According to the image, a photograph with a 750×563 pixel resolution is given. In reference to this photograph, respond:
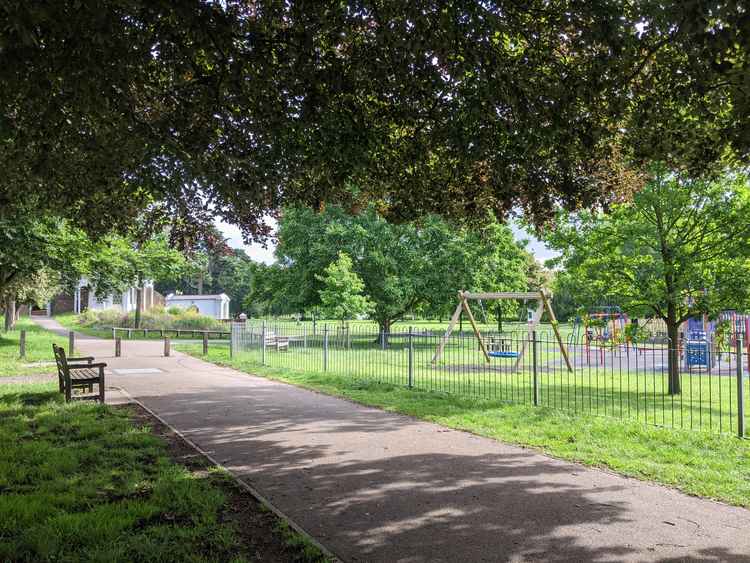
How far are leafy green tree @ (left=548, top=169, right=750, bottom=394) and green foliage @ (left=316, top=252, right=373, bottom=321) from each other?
54.4 feet

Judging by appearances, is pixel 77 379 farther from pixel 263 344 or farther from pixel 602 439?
pixel 602 439

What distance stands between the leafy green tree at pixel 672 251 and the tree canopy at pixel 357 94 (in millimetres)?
5889

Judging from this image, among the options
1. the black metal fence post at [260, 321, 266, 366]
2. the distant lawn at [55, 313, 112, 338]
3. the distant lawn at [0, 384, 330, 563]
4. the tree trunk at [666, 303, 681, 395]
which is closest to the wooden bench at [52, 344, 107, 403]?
the distant lawn at [0, 384, 330, 563]

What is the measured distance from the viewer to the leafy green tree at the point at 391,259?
106 feet

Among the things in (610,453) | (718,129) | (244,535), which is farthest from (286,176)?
(610,453)

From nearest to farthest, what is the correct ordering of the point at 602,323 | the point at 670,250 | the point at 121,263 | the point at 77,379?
the point at 77,379, the point at 670,250, the point at 602,323, the point at 121,263

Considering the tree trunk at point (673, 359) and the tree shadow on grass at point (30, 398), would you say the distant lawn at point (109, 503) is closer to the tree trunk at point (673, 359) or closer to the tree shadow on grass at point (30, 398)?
the tree shadow on grass at point (30, 398)

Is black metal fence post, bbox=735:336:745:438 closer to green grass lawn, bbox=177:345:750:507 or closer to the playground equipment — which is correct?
green grass lawn, bbox=177:345:750:507

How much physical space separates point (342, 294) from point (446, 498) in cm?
2375

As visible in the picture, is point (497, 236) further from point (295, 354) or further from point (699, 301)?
point (699, 301)

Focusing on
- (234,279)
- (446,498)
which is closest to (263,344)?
(446,498)

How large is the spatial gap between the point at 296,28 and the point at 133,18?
1.56m

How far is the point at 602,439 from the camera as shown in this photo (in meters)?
7.78

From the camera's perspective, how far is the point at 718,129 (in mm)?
5945
